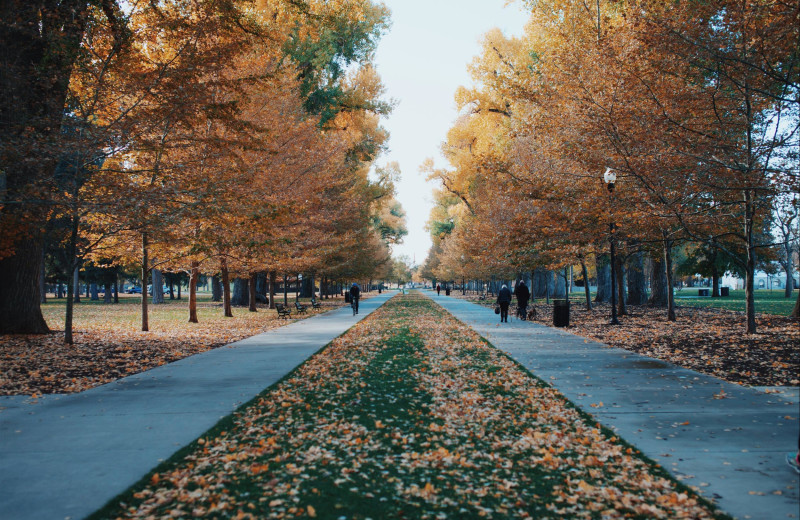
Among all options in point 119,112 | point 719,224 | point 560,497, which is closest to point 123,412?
point 560,497

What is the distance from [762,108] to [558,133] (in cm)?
521

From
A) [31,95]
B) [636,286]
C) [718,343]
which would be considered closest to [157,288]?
[31,95]

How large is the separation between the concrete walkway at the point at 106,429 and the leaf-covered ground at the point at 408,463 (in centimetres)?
31

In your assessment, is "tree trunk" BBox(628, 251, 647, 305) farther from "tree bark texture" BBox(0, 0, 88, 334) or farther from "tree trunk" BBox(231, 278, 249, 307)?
"tree bark texture" BBox(0, 0, 88, 334)

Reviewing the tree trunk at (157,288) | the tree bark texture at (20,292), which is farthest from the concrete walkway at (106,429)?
the tree trunk at (157,288)

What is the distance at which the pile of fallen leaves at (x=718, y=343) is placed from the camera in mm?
9844

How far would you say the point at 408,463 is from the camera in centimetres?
532

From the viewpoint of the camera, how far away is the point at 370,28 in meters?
34.9

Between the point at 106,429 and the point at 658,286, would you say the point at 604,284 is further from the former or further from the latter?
the point at 106,429

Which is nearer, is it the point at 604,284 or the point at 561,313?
the point at 561,313

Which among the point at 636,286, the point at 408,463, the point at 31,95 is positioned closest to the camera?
the point at 408,463

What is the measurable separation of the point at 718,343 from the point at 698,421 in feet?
25.4

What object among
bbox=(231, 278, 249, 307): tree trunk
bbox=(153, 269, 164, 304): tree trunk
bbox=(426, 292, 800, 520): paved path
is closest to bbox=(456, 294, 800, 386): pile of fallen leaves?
bbox=(426, 292, 800, 520): paved path

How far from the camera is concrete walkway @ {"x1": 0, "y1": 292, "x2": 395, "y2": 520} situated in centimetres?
455
